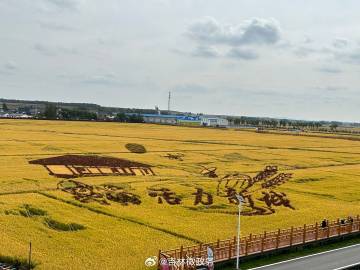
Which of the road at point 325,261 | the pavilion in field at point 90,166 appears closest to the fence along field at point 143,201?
the pavilion in field at point 90,166

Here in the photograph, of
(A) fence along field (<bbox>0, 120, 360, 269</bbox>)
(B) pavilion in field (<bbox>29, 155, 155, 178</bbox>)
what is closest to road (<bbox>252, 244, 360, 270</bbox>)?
(A) fence along field (<bbox>0, 120, 360, 269</bbox>)

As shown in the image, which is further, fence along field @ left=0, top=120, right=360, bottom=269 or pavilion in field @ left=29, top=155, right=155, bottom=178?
pavilion in field @ left=29, top=155, right=155, bottom=178

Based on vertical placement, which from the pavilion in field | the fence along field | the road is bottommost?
the road

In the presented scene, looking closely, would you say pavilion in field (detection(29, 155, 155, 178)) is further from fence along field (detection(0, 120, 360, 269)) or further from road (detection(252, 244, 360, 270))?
road (detection(252, 244, 360, 270))

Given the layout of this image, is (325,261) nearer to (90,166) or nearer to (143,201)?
(143,201)

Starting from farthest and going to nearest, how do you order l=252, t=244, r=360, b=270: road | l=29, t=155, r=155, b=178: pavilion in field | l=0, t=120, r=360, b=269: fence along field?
l=29, t=155, r=155, b=178: pavilion in field
l=0, t=120, r=360, b=269: fence along field
l=252, t=244, r=360, b=270: road

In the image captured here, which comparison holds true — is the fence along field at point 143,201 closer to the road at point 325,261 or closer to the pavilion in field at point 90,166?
the pavilion in field at point 90,166

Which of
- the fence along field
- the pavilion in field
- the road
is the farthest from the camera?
the pavilion in field
